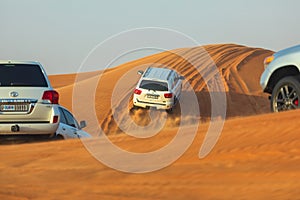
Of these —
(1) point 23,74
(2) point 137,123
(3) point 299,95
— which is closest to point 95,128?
(2) point 137,123

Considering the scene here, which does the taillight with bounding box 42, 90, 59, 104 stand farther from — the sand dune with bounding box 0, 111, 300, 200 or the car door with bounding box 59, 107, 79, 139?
the sand dune with bounding box 0, 111, 300, 200

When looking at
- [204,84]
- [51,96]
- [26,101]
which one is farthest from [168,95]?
[26,101]

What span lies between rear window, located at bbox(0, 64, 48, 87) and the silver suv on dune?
13.5 ft

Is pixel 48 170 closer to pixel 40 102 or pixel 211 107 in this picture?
pixel 40 102

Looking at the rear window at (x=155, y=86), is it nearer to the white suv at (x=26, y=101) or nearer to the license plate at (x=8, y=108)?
the white suv at (x=26, y=101)

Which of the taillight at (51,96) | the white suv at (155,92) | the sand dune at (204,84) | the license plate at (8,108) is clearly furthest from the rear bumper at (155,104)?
the license plate at (8,108)

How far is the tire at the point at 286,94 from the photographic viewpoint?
11.8m

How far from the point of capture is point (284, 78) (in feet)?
39.4

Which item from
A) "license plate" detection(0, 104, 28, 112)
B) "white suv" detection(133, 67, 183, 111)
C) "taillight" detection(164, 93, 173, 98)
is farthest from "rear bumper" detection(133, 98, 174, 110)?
"license plate" detection(0, 104, 28, 112)

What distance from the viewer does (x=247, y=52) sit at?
5588 cm

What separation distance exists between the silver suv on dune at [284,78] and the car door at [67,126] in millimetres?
4329

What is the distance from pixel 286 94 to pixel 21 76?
485 cm

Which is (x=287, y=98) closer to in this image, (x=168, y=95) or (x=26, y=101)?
(x=26, y=101)

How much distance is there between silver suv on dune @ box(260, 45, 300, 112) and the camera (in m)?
11.8
